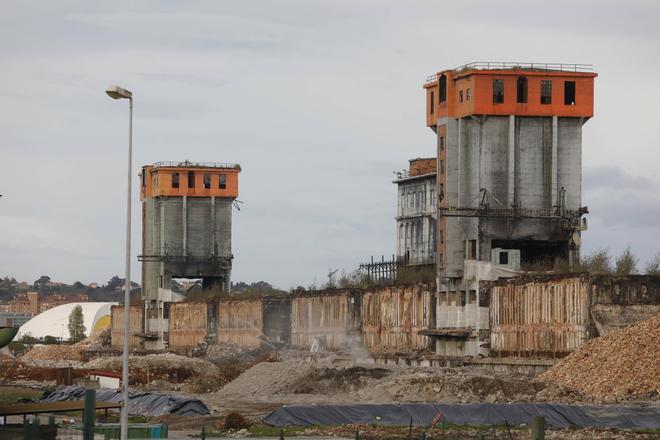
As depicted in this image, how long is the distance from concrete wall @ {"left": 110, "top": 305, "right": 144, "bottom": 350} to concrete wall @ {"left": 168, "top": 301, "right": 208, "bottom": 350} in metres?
3.99

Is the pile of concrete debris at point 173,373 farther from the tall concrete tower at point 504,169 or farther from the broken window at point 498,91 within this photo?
the broken window at point 498,91

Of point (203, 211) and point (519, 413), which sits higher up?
point (203, 211)

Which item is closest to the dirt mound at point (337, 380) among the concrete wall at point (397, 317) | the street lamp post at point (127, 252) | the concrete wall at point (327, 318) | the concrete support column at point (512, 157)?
the concrete wall at point (397, 317)

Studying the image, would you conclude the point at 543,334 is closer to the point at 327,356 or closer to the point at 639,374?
the point at 639,374

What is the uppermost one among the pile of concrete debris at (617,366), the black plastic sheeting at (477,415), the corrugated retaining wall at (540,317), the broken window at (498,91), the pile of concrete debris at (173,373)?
the broken window at (498,91)

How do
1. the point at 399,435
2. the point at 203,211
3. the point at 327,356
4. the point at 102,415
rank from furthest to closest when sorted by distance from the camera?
the point at 203,211, the point at 327,356, the point at 102,415, the point at 399,435

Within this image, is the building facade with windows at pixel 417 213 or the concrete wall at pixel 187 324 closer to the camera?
the building facade with windows at pixel 417 213

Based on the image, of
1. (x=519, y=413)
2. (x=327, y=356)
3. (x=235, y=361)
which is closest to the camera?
(x=519, y=413)

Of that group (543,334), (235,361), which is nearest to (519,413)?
(543,334)

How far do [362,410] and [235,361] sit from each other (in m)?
53.7

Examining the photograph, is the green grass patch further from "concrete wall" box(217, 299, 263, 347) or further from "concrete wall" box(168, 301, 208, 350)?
"concrete wall" box(168, 301, 208, 350)

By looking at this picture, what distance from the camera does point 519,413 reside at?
146 feet

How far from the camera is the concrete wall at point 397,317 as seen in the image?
270 feet

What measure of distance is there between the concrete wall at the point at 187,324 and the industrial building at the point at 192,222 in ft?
8.93
